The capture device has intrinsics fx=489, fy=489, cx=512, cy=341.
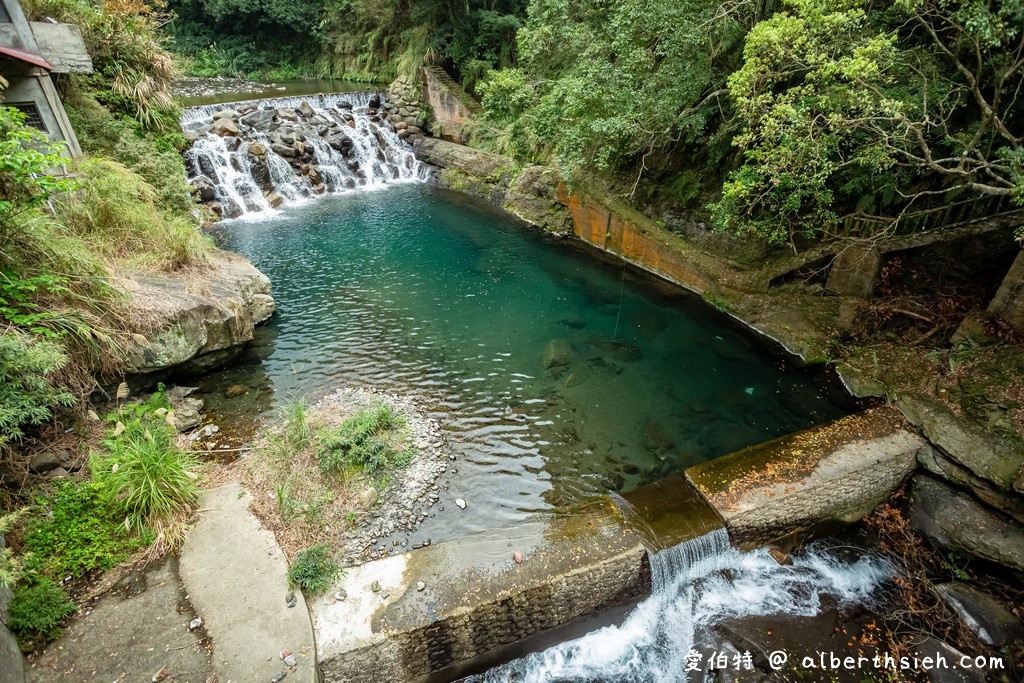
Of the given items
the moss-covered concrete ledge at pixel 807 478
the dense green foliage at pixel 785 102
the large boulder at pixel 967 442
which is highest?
the dense green foliage at pixel 785 102

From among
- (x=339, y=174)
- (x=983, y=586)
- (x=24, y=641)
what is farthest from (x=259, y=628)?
(x=339, y=174)

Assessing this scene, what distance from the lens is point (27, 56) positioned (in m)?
8.85

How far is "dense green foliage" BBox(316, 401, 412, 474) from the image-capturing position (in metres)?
6.27

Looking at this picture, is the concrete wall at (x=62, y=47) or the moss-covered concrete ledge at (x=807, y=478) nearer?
the moss-covered concrete ledge at (x=807, y=478)

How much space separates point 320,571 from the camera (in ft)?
15.6

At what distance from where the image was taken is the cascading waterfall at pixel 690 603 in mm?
4906

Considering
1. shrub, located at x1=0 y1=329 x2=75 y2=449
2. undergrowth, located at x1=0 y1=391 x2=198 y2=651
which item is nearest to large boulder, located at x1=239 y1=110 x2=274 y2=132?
shrub, located at x1=0 y1=329 x2=75 y2=449

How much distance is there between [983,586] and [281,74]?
39568 millimetres

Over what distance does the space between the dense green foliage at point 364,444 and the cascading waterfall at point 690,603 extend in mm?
2767

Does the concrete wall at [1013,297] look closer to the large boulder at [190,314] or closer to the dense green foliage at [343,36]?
the large boulder at [190,314]

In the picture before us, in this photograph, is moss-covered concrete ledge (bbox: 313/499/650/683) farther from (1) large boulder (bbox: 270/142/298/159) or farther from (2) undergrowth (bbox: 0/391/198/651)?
(1) large boulder (bbox: 270/142/298/159)

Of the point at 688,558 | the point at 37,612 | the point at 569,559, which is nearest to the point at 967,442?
the point at 688,558

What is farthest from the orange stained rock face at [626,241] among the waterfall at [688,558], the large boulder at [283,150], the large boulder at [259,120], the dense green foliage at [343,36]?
the large boulder at [259,120]

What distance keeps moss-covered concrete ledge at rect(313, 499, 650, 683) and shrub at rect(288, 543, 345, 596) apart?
12 centimetres
